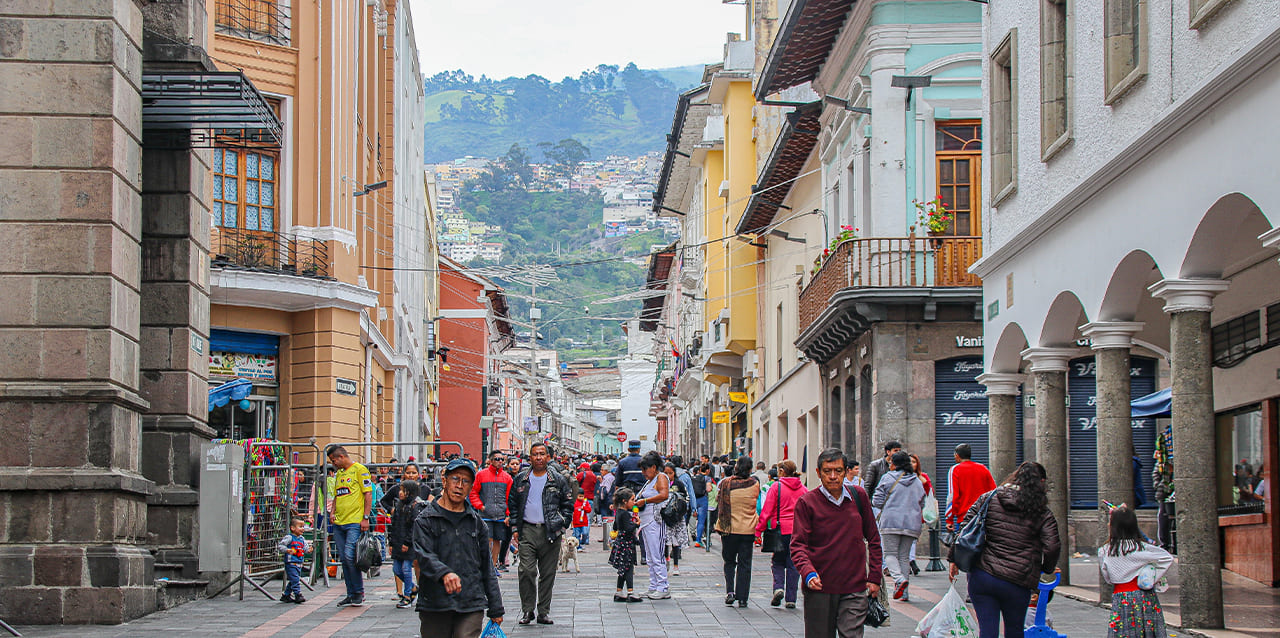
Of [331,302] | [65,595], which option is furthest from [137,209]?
[331,302]

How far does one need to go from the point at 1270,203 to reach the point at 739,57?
34670 mm

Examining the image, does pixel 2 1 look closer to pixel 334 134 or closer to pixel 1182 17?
pixel 1182 17

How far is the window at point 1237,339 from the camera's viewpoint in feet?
54.8

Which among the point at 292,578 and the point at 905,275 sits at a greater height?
the point at 905,275

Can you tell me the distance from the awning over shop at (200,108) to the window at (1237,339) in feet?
37.0

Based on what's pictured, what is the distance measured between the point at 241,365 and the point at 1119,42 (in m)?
17.0

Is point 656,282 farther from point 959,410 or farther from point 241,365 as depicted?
point 959,410

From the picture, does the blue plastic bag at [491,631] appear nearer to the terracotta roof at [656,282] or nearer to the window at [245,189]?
the window at [245,189]

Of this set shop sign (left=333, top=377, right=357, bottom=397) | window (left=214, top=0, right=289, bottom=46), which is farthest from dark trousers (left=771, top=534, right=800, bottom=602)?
window (left=214, top=0, right=289, bottom=46)

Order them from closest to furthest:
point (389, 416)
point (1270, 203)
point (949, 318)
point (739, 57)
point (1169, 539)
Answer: point (1270, 203)
point (1169, 539)
point (949, 318)
point (389, 416)
point (739, 57)

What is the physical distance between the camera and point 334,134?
26.9 m

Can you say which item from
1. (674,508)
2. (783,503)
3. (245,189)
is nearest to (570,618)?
(783,503)

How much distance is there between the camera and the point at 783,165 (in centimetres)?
3475

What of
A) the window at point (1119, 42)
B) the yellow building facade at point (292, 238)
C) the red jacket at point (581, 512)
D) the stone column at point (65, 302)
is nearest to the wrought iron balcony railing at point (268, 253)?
the yellow building facade at point (292, 238)
